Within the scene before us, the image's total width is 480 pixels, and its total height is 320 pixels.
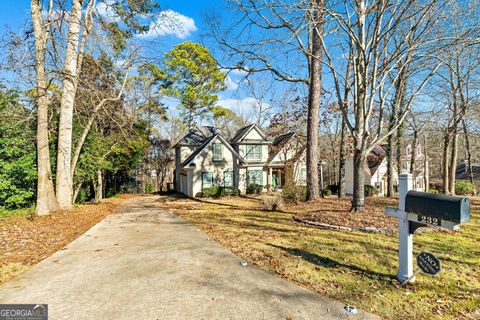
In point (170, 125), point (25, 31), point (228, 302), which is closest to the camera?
point (228, 302)

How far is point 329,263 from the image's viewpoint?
171 inches

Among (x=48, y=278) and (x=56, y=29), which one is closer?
(x=48, y=278)

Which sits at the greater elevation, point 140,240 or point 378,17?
point 378,17

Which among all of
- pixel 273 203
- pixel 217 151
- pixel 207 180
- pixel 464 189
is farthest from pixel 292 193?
pixel 464 189

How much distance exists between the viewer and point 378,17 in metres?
6.76

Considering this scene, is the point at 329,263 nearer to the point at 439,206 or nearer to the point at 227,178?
the point at 439,206

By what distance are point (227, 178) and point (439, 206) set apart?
688 inches

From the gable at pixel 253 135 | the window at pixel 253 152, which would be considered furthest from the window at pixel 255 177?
the gable at pixel 253 135

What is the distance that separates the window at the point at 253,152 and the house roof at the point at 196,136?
13.9 ft

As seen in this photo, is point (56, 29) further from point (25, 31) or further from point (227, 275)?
point (227, 275)

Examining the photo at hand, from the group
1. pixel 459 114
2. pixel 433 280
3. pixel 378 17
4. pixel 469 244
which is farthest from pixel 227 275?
pixel 459 114

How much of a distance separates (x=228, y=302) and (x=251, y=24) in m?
8.64

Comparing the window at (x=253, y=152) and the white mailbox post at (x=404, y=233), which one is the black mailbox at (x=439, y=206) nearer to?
the white mailbox post at (x=404, y=233)

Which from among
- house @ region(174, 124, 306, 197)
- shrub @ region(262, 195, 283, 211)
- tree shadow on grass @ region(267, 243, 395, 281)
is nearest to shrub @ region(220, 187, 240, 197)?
house @ region(174, 124, 306, 197)
